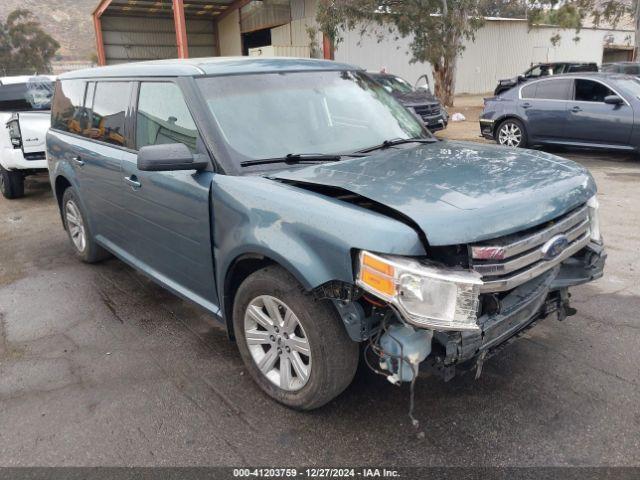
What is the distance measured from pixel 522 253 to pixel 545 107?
29.4 feet

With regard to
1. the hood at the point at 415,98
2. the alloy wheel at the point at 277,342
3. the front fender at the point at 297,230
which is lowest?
the alloy wheel at the point at 277,342

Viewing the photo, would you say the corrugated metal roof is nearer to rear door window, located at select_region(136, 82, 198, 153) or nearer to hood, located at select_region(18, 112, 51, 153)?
hood, located at select_region(18, 112, 51, 153)

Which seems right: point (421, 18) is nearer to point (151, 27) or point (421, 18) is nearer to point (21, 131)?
point (21, 131)

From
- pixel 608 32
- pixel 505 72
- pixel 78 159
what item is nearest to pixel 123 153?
pixel 78 159

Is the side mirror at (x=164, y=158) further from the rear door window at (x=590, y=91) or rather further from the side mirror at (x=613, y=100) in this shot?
the rear door window at (x=590, y=91)

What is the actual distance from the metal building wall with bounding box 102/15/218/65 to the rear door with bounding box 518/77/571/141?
2214 centimetres

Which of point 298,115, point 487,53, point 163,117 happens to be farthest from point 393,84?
point 487,53

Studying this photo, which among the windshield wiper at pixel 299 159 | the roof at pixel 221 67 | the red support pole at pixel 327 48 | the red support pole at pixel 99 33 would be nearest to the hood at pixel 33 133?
the roof at pixel 221 67

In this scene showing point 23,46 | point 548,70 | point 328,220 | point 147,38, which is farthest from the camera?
point 23,46

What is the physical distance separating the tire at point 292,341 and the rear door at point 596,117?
874 cm

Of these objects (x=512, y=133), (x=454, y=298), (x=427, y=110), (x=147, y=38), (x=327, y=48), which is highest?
(x=147, y=38)

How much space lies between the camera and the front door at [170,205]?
3.31 metres

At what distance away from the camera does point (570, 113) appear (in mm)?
10172

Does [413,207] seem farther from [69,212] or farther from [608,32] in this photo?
[608,32]
